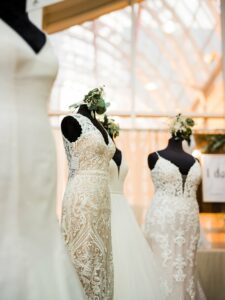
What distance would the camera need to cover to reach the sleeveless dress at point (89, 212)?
2316 millimetres

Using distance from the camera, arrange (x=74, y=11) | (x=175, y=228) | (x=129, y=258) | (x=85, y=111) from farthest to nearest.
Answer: (x=74, y=11)
(x=175, y=228)
(x=129, y=258)
(x=85, y=111)

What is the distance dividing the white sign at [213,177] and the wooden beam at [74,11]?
315 centimetres

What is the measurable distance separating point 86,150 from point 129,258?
0.90 metres

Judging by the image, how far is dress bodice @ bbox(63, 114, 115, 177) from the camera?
2541mm

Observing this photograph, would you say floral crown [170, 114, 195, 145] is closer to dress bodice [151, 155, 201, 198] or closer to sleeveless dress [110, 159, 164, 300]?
dress bodice [151, 155, 201, 198]

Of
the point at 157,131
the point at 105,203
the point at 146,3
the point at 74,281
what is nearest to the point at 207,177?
the point at 157,131

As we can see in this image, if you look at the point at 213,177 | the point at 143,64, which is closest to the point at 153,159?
the point at 213,177

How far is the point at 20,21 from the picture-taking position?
5.04 ft

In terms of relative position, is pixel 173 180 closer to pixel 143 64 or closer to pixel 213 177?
pixel 213 177

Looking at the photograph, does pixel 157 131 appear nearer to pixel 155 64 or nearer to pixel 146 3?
pixel 155 64

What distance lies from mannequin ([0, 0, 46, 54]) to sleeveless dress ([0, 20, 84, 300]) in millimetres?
22

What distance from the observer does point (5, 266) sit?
1.34 metres

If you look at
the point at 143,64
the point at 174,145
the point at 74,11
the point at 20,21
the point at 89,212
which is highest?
the point at 74,11

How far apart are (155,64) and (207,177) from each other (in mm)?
2254
